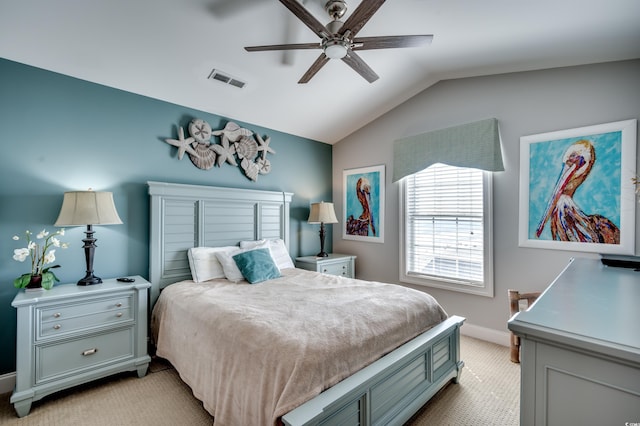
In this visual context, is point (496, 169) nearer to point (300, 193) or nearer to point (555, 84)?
point (555, 84)

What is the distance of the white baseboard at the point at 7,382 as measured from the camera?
2.28 metres

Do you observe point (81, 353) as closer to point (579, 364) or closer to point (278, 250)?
point (278, 250)

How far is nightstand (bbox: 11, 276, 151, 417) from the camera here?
6.63ft

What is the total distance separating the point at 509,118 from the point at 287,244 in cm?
297

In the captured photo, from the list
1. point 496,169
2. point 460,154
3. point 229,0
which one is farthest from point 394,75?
point 229,0

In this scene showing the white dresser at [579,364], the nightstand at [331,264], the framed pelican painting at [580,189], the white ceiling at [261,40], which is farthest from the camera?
the nightstand at [331,264]

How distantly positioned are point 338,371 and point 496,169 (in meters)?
2.68

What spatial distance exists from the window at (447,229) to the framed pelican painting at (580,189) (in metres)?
0.41

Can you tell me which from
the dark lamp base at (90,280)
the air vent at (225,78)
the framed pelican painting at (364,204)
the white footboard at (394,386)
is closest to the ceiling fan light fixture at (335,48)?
the air vent at (225,78)

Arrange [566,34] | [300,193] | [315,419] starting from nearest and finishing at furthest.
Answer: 1. [315,419]
2. [566,34]
3. [300,193]

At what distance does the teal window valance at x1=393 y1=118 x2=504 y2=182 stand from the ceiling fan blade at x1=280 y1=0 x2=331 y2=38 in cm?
214

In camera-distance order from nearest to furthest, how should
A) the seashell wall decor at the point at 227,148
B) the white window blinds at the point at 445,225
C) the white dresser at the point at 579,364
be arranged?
the white dresser at the point at 579,364 → the seashell wall decor at the point at 227,148 → the white window blinds at the point at 445,225

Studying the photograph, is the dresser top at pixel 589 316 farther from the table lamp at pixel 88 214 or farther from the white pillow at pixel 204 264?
the table lamp at pixel 88 214

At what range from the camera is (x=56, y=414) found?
2.04m
